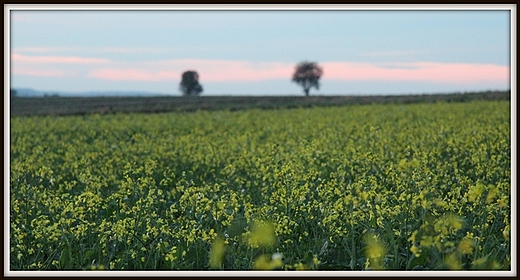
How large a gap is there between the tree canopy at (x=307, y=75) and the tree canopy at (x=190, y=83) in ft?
68.5

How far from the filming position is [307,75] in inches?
4471

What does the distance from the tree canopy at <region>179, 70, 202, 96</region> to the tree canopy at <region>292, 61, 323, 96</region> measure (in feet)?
68.5


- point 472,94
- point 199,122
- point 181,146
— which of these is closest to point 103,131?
point 199,122

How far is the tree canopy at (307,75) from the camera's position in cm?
11319

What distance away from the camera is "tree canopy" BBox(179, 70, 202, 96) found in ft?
331

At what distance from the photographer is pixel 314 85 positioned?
113188mm

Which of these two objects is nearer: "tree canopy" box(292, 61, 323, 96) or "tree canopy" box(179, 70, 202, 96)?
"tree canopy" box(179, 70, 202, 96)

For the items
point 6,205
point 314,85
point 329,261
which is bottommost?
point 329,261

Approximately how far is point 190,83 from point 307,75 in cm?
2516

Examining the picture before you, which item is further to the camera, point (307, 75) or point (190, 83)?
point (307, 75)

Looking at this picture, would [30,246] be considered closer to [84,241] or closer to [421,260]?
[84,241]

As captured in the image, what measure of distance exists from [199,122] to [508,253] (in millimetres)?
19569

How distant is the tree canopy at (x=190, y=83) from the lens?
101 m

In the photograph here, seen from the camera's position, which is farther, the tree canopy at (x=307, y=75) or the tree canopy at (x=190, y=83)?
the tree canopy at (x=307, y=75)
